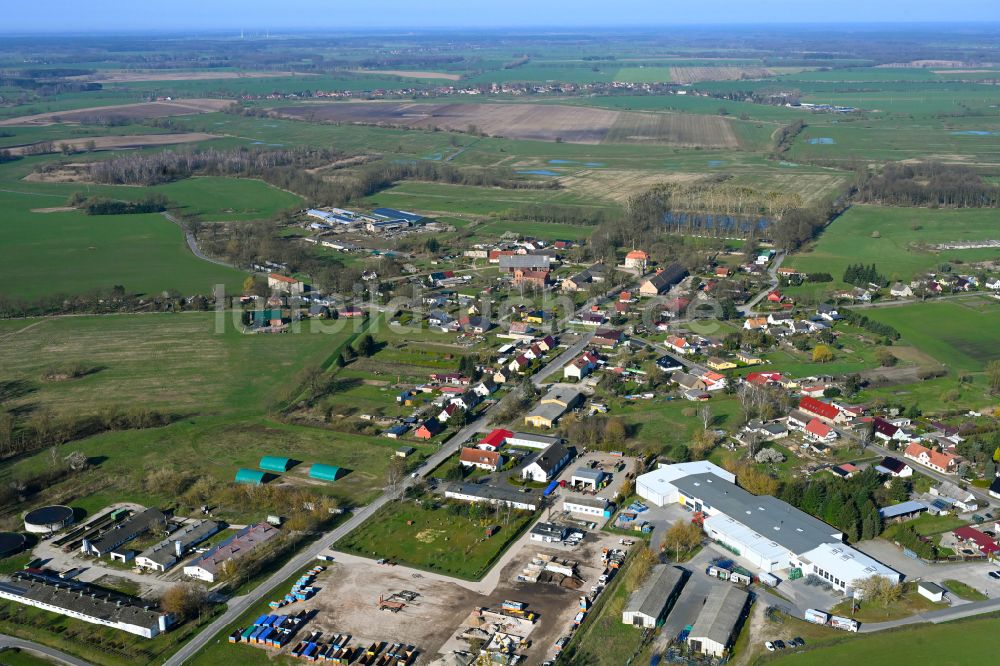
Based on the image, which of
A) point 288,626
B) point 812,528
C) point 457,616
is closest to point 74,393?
point 288,626

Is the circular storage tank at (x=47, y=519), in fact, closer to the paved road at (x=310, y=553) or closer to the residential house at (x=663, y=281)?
the paved road at (x=310, y=553)

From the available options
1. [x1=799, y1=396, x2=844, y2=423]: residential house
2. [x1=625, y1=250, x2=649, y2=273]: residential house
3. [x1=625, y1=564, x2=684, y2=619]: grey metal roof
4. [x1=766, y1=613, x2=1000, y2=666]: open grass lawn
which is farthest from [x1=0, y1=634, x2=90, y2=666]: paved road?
[x1=625, y1=250, x2=649, y2=273]: residential house

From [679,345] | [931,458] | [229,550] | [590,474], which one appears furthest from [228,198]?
[931,458]

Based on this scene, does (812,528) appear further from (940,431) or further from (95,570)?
(95,570)

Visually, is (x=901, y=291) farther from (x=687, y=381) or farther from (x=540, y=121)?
(x=540, y=121)

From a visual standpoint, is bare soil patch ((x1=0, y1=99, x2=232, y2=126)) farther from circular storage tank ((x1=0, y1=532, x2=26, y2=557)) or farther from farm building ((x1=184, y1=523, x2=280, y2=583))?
farm building ((x1=184, y1=523, x2=280, y2=583))

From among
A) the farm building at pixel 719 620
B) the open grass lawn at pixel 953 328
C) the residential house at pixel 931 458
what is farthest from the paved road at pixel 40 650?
the open grass lawn at pixel 953 328

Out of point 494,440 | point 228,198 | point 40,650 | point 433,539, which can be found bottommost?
point 40,650
